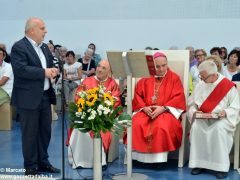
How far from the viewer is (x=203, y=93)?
5422 millimetres

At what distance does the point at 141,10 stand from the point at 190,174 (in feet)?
22.7

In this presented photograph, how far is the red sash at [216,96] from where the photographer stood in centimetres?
529

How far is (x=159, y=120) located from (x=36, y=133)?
1.44m

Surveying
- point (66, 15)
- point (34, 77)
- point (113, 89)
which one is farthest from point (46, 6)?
point (34, 77)

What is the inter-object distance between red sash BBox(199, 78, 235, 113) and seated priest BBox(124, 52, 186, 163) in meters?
0.30

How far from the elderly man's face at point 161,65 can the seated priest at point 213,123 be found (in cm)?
49

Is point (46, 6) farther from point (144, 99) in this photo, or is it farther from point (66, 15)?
point (144, 99)

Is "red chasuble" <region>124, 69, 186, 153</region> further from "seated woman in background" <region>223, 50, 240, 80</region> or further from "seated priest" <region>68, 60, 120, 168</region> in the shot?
"seated woman in background" <region>223, 50, 240, 80</region>

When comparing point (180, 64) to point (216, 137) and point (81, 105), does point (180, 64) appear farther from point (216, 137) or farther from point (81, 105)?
point (81, 105)

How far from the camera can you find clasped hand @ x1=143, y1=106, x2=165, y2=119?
541 centimetres

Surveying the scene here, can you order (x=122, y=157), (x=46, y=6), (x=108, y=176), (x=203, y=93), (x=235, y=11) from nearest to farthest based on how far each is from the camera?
1. (x=108, y=176)
2. (x=203, y=93)
3. (x=122, y=157)
4. (x=235, y=11)
5. (x=46, y=6)

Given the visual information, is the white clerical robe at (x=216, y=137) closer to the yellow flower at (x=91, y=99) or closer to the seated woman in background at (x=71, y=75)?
the yellow flower at (x=91, y=99)

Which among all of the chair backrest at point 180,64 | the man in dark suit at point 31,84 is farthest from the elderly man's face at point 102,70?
the man in dark suit at point 31,84

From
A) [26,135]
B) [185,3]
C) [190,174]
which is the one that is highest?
[185,3]
